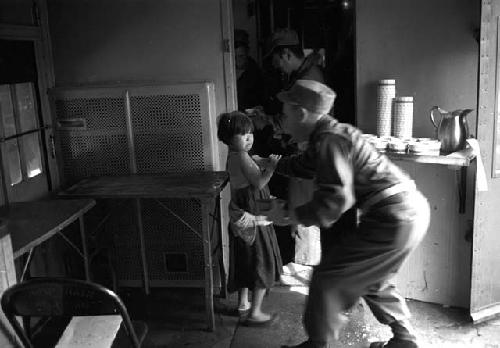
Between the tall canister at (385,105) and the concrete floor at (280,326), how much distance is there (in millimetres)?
1251

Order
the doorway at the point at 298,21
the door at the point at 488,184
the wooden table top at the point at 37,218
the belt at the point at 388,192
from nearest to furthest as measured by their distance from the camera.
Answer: the belt at the point at 388,192 < the wooden table top at the point at 37,218 < the door at the point at 488,184 < the doorway at the point at 298,21

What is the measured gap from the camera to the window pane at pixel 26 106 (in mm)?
3936

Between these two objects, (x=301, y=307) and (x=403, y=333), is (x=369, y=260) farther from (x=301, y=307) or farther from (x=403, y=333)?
(x=301, y=307)

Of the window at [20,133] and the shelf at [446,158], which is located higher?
the window at [20,133]

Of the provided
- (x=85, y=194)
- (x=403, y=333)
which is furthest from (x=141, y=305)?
(x=403, y=333)

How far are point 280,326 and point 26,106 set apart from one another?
2.39 metres

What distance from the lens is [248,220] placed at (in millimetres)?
3559

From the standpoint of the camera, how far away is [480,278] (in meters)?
3.75

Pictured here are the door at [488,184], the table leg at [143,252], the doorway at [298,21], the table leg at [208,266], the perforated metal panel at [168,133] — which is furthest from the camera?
the doorway at [298,21]

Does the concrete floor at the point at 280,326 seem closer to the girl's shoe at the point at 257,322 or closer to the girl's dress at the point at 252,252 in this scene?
the girl's shoe at the point at 257,322

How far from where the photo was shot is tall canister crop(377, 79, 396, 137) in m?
3.81

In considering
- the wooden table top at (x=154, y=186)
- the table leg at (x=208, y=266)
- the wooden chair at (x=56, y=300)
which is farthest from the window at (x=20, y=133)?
the wooden chair at (x=56, y=300)

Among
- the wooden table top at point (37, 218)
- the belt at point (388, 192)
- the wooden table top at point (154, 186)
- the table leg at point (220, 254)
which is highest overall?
the belt at point (388, 192)

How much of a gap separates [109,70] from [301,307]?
232cm
